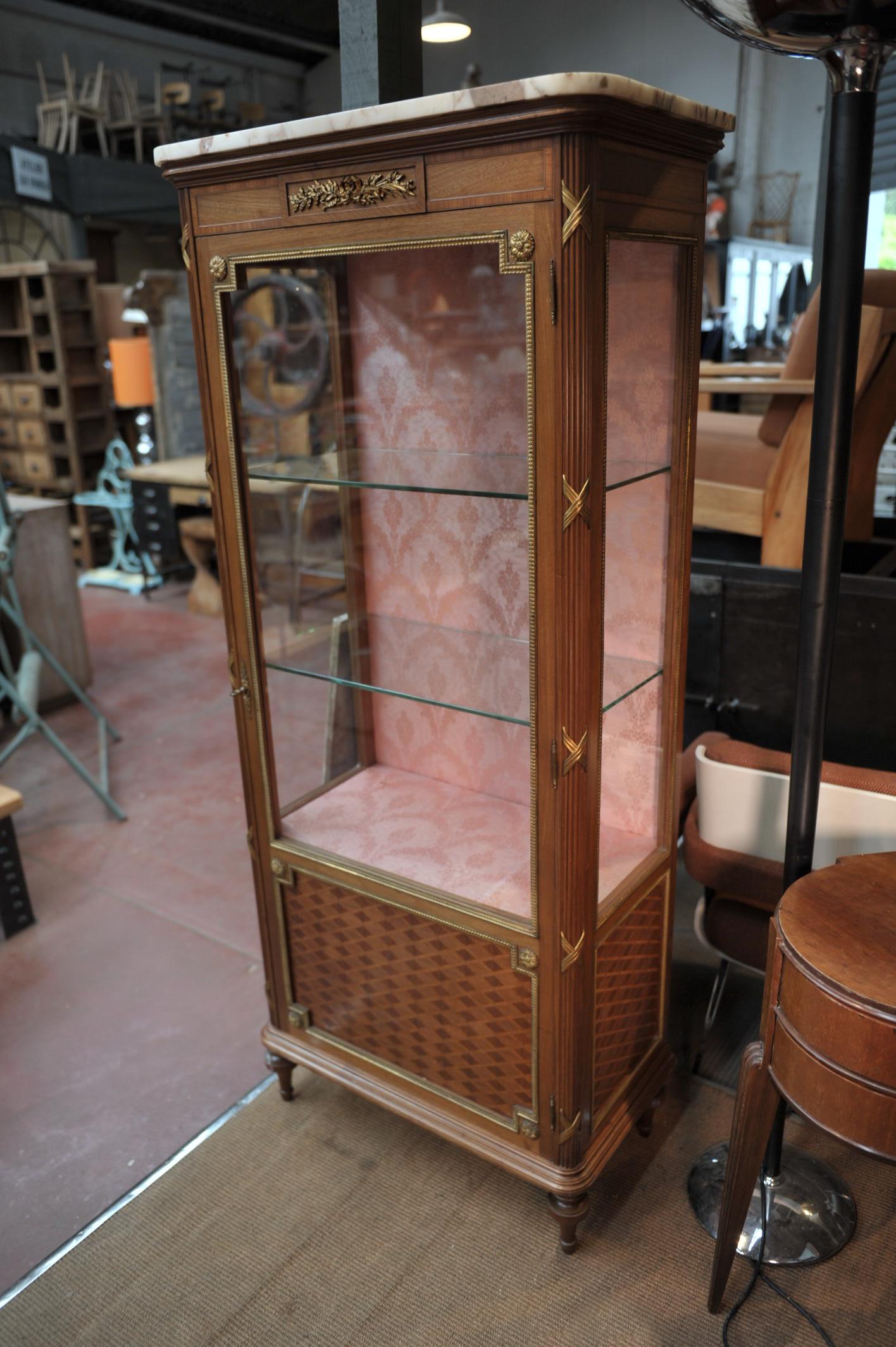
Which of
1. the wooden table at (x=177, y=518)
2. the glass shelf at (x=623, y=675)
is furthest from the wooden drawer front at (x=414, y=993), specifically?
the wooden table at (x=177, y=518)

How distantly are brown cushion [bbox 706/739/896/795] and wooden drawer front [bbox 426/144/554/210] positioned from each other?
1089 millimetres

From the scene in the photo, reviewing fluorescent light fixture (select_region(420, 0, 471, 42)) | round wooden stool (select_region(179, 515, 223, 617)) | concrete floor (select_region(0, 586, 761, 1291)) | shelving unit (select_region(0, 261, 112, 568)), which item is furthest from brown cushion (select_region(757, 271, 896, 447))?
shelving unit (select_region(0, 261, 112, 568))

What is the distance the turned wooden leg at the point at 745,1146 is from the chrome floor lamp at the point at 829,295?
308 mm

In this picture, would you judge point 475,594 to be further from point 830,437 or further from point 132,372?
point 132,372

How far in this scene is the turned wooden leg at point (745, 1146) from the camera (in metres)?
1.46

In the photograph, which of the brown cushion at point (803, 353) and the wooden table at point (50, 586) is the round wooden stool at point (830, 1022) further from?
the wooden table at point (50, 586)

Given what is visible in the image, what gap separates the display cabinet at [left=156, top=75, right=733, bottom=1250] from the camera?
1.31 m

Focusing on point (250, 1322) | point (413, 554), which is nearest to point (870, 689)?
point (413, 554)

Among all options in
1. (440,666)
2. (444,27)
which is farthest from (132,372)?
(440,666)

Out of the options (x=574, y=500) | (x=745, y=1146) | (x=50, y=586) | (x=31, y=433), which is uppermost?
(x=574, y=500)

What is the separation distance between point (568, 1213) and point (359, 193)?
167 centimetres

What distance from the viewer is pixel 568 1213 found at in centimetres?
170

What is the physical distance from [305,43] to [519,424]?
4.02m

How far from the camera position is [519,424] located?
167 cm
